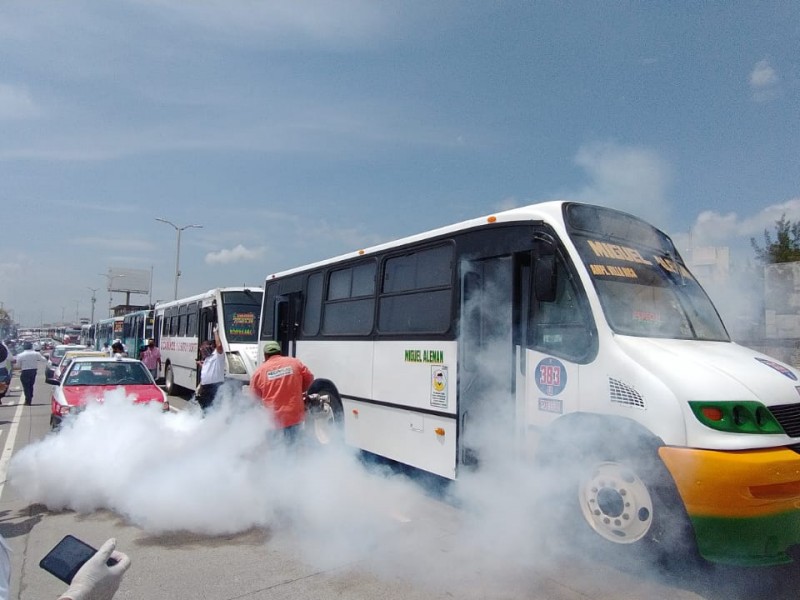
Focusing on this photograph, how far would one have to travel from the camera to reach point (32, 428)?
11656 mm

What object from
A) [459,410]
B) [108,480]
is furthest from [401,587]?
[108,480]

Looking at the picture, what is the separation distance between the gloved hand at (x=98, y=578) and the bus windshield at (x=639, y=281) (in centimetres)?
383

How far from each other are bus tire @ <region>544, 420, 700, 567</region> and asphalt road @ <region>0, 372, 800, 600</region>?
0.23 meters

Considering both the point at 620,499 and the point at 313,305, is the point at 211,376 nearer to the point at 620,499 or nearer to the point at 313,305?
the point at 313,305

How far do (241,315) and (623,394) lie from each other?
11.4 m

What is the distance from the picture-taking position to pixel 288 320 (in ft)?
32.9

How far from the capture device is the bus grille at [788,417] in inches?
162

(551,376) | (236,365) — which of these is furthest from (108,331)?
(551,376)

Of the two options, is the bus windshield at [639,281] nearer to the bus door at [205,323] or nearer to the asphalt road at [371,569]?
the asphalt road at [371,569]

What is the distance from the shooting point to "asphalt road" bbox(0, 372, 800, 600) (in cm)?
412

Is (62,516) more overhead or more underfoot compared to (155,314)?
more underfoot

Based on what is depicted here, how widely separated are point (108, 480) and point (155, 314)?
17.3 meters

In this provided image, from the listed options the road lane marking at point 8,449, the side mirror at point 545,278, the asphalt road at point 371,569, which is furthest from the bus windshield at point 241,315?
the side mirror at point 545,278

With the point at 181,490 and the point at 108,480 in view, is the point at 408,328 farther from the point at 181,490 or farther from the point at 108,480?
the point at 108,480
